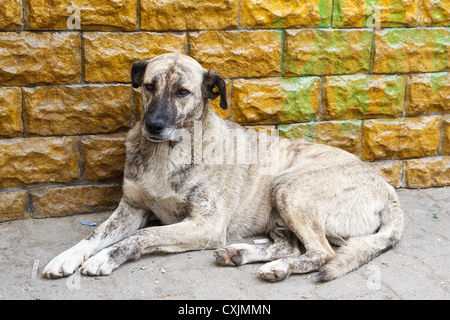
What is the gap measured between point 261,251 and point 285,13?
6.96 feet

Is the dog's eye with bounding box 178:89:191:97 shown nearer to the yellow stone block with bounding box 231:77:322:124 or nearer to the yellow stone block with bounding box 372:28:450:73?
the yellow stone block with bounding box 231:77:322:124

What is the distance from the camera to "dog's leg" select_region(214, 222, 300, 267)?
3.67 m

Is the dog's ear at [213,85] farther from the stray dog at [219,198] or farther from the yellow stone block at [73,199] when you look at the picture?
the yellow stone block at [73,199]

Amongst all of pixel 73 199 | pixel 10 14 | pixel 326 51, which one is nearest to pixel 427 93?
pixel 326 51

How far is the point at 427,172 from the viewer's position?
209 inches

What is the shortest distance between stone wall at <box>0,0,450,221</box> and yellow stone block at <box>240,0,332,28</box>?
1 cm

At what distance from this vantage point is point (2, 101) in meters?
4.04

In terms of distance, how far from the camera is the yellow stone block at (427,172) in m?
5.27

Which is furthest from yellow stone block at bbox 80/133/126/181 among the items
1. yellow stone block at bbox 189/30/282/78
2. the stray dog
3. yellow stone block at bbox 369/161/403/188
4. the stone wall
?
yellow stone block at bbox 369/161/403/188

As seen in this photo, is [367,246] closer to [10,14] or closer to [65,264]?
[65,264]

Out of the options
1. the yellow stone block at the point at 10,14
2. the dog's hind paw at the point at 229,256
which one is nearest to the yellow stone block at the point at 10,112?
the yellow stone block at the point at 10,14

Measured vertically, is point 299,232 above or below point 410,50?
below

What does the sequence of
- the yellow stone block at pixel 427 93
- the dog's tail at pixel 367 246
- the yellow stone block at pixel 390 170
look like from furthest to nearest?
the yellow stone block at pixel 390 170 < the yellow stone block at pixel 427 93 < the dog's tail at pixel 367 246

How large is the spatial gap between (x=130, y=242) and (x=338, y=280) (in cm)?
147
